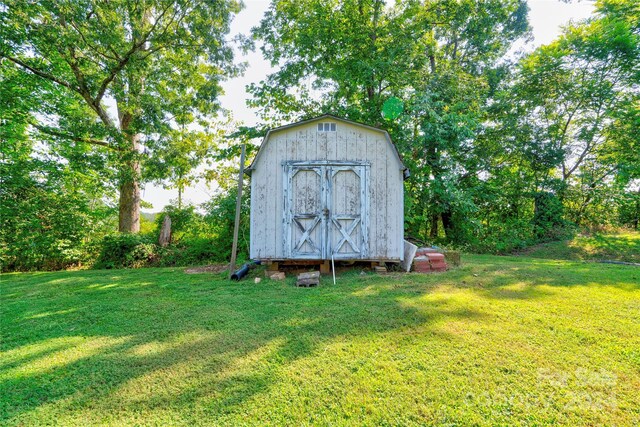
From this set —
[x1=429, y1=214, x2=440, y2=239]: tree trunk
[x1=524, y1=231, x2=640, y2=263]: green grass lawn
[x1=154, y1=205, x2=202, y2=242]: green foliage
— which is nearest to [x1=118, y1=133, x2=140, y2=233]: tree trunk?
[x1=154, y1=205, x2=202, y2=242]: green foliage

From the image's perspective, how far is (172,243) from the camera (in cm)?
950

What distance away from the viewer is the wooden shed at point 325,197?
589 centimetres

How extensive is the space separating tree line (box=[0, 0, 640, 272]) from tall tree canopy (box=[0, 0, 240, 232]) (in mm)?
53

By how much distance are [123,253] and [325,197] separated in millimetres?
7146

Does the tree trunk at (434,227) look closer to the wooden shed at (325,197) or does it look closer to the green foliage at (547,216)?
the green foliage at (547,216)

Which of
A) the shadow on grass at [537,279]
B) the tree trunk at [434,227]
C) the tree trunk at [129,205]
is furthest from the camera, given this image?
the tree trunk at [434,227]

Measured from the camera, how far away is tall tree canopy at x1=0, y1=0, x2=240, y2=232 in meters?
7.96

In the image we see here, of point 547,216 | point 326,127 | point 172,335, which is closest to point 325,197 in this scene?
point 326,127

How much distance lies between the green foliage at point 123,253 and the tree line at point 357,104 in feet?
2.79

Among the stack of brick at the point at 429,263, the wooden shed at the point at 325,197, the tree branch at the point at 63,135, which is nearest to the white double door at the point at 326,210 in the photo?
the wooden shed at the point at 325,197

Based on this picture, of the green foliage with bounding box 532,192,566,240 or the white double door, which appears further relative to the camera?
the green foliage with bounding box 532,192,566,240

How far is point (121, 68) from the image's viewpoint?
9.17m

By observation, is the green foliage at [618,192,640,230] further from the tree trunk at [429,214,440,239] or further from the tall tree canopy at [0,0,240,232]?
the tall tree canopy at [0,0,240,232]

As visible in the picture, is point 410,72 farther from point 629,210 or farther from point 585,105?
point 629,210
